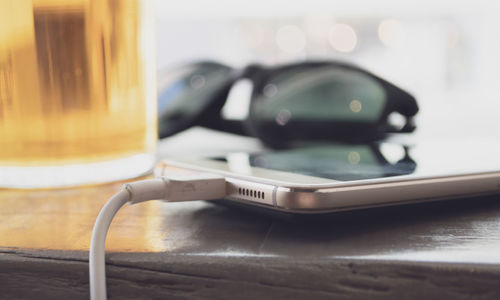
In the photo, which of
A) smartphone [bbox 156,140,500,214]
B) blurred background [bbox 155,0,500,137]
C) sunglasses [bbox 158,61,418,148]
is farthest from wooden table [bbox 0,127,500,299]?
blurred background [bbox 155,0,500,137]

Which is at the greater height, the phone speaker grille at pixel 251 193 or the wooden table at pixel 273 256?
the phone speaker grille at pixel 251 193

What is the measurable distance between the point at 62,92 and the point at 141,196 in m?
0.14

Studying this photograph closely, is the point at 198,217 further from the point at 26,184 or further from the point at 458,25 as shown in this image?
the point at 458,25

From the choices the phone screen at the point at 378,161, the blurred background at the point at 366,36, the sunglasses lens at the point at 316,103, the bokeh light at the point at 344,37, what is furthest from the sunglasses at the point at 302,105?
the bokeh light at the point at 344,37

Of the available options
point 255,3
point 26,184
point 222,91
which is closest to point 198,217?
point 26,184

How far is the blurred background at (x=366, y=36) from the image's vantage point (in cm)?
140

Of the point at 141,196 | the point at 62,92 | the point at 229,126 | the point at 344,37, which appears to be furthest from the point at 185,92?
the point at 344,37

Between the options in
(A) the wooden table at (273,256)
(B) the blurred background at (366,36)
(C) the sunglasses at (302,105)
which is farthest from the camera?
(B) the blurred background at (366,36)

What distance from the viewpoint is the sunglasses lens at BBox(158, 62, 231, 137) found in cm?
53

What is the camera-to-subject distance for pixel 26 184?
342 millimetres

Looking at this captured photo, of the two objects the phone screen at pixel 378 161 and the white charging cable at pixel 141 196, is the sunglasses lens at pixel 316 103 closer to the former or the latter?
the phone screen at pixel 378 161

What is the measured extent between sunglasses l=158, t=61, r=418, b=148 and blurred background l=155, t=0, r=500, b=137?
0.77 metres

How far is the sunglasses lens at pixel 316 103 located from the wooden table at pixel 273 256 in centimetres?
27

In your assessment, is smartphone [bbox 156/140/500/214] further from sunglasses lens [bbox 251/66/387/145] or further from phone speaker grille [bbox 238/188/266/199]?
sunglasses lens [bbox 251/66/387/145]
